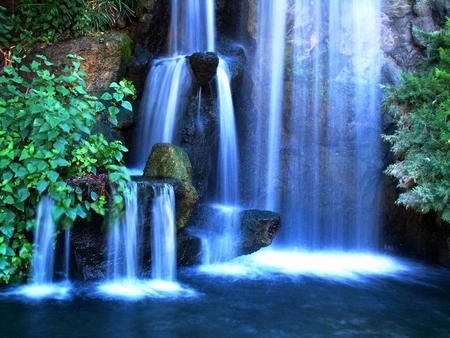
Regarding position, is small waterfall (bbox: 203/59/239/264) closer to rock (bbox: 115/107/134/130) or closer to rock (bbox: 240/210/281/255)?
rock (bbox: 240/210/281/255)

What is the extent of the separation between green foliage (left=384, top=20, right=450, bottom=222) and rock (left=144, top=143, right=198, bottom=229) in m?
3.00

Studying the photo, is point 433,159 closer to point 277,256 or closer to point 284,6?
point 277,256

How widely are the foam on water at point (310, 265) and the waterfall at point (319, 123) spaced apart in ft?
1.29

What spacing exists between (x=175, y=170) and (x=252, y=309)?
2251 millimetres

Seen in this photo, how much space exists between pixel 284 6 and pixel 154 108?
3679 mm

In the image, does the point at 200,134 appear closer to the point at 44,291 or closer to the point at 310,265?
the point at 310,265

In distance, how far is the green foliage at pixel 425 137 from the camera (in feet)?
22.2

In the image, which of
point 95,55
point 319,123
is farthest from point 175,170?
point 319,123

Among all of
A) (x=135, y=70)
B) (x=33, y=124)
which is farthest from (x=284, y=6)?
(x=33, y=124)

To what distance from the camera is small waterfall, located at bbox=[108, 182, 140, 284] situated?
19.5 ft

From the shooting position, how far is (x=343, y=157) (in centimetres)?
931

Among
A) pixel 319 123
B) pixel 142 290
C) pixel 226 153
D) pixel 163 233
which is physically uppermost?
pixel 319 123

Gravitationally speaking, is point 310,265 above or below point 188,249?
below

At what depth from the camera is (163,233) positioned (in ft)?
20.9
